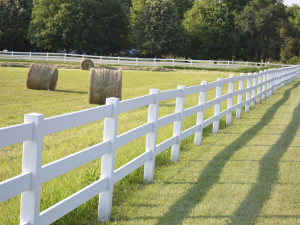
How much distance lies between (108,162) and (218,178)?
2257 millimetres

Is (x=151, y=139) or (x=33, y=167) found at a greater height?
(x=33, y=167)

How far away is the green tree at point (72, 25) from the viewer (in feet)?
196

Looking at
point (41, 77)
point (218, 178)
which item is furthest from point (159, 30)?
point (218, 178)

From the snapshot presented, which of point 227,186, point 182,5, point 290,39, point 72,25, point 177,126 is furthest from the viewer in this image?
point 182,5

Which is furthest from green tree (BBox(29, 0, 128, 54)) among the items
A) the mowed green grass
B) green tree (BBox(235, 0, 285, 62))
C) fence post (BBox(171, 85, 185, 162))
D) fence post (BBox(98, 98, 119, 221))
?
fence post (BBox(98, 98, 119, 221))

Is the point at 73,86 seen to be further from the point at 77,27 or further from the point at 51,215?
the point at 77,27

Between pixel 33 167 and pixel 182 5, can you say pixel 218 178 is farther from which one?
pixel 182 5

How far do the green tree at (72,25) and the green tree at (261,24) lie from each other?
1912 centimetres

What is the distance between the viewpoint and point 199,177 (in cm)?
644

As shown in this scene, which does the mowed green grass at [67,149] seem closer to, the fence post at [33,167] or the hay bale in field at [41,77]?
the hay bale in field at [41,77]

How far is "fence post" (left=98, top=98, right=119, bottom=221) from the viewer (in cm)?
464

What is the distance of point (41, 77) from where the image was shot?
18.2 meters

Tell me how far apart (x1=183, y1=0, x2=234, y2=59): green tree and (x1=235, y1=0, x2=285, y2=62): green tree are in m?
2.38

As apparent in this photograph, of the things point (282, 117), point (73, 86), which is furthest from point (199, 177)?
point (73, 86)
